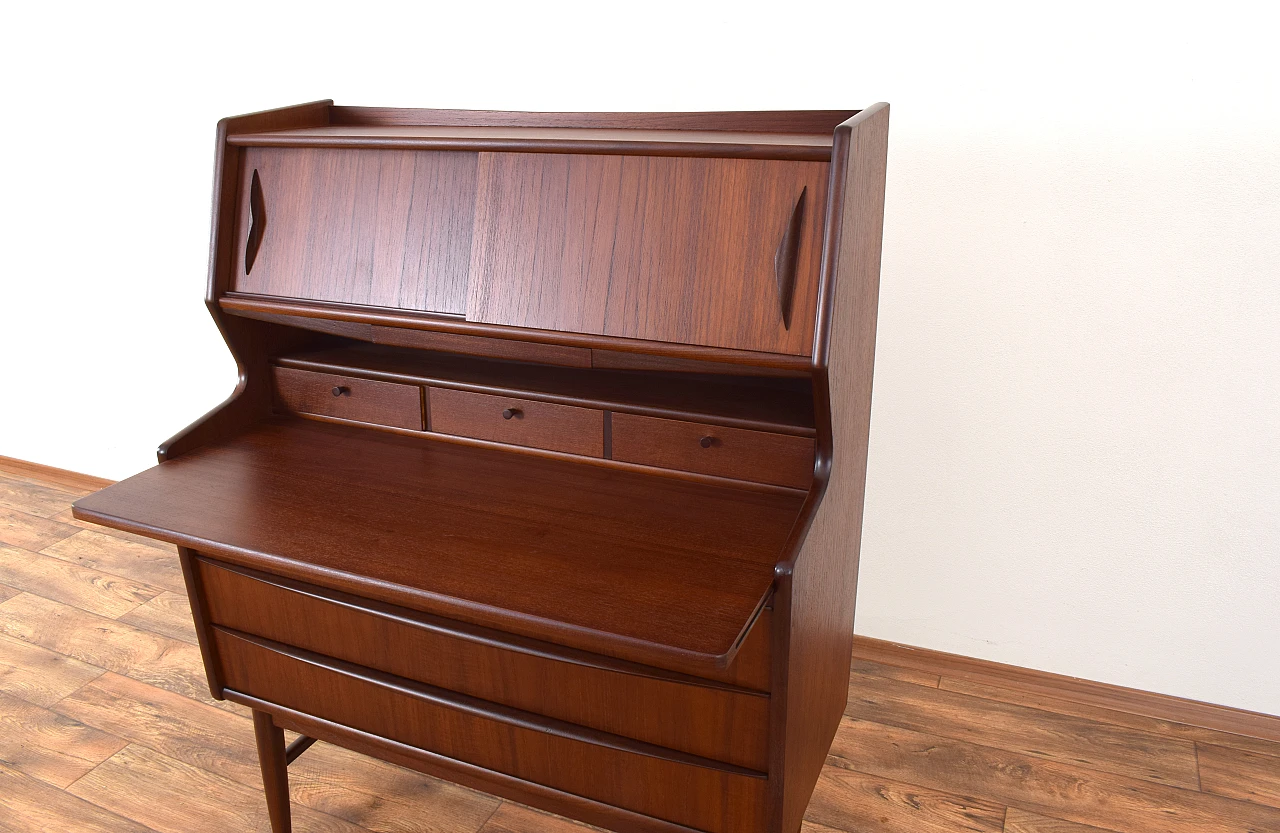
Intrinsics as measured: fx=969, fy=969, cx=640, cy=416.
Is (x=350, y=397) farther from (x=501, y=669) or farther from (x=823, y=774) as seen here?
(x=823, y=774)

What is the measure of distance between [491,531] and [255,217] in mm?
773

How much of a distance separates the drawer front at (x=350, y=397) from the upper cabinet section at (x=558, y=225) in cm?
20

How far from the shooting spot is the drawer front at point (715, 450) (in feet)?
5.03

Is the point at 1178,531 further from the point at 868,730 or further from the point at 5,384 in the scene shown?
the point at 5,384

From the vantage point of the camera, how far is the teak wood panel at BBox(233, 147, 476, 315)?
1588mm

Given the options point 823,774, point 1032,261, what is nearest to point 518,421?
point 823,774

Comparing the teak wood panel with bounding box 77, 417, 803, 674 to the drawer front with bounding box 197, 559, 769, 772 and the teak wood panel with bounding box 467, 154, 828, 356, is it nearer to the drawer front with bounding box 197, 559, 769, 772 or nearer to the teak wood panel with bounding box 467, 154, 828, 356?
the drawer front with bounding box 197, 559, 769, 772

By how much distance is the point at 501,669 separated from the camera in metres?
1.53

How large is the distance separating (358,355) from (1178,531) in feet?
5.92

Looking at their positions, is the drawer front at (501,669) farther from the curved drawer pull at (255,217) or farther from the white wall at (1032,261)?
the white wall at (1032,261)

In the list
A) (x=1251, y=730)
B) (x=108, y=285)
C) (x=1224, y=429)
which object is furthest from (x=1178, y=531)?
(x=108, y=285)

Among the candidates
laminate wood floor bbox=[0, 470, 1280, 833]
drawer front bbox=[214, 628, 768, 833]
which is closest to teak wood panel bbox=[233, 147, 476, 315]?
drawer front bbox=[214, 628, 768, 833]

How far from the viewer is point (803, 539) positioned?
133cm

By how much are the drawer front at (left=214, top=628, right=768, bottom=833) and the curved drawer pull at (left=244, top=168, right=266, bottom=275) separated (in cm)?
71
